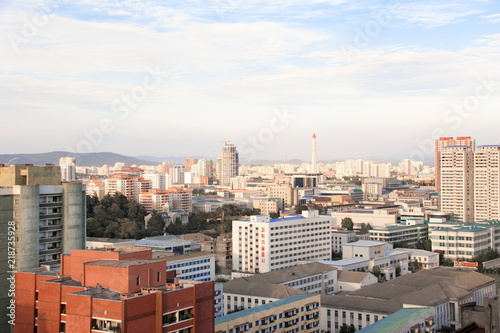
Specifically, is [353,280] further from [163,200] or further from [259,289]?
[163,200]

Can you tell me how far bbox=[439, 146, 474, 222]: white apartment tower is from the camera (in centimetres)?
2569

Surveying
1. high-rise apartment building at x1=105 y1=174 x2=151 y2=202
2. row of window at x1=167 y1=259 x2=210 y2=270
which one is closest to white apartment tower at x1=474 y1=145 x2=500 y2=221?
row of window at x1=167 y1=259 x2=210 y2=270

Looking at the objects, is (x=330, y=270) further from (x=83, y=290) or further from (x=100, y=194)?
(x=100, y=194)

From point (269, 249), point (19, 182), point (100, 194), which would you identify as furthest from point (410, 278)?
point (100, 194)

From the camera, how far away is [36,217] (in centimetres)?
812

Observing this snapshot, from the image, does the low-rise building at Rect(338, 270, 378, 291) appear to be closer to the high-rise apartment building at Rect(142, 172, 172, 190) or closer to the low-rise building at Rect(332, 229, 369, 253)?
the low-rise building at Rect(332, 229, 369, 253)

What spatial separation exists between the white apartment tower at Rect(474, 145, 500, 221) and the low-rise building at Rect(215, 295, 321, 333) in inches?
694

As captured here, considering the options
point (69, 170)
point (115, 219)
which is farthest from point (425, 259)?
point (69, 170)

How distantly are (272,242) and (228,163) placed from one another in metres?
44.7

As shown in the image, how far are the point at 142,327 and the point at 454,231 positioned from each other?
16531 millimetres

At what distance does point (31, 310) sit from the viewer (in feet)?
18.9

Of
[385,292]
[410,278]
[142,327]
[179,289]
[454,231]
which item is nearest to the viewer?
[142,327]

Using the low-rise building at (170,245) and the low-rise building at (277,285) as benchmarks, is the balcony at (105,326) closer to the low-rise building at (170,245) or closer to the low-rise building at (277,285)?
the low-rise building at (277,285)

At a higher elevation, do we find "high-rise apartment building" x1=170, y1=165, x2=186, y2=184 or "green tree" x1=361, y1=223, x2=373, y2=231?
"high-rise apartment building" x1=170, y1=165, x2=186, y2=184
